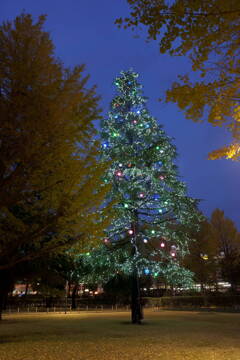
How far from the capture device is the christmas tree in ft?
46.2

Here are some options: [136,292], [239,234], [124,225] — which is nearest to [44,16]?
[124,225]

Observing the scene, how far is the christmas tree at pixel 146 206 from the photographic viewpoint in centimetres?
1408

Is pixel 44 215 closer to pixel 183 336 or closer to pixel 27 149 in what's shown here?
pixel 27 149

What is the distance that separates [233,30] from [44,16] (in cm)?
361

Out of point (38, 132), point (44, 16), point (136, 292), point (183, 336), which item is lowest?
point (183, 336)

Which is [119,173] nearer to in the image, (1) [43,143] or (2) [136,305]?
(2) [136,305]

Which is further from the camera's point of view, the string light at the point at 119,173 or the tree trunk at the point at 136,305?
the string light at the point at 119,173

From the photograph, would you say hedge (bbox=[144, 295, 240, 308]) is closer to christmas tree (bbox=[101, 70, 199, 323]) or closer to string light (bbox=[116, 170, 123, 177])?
christmas tree (bbox=[101, 70, 199, 323])

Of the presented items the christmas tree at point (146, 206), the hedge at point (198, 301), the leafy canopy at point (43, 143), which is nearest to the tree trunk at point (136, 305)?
the christmas tree at point (146, 206)

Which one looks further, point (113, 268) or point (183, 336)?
point (113, 268)

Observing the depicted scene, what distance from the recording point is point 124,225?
14891 mm

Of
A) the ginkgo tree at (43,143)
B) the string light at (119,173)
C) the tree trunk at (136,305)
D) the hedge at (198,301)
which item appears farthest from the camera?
the hedge at (198,301)

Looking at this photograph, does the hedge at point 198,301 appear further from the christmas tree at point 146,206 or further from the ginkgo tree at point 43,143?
the ginkgo tree at point 43,143

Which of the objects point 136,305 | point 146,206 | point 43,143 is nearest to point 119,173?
point 146,206
